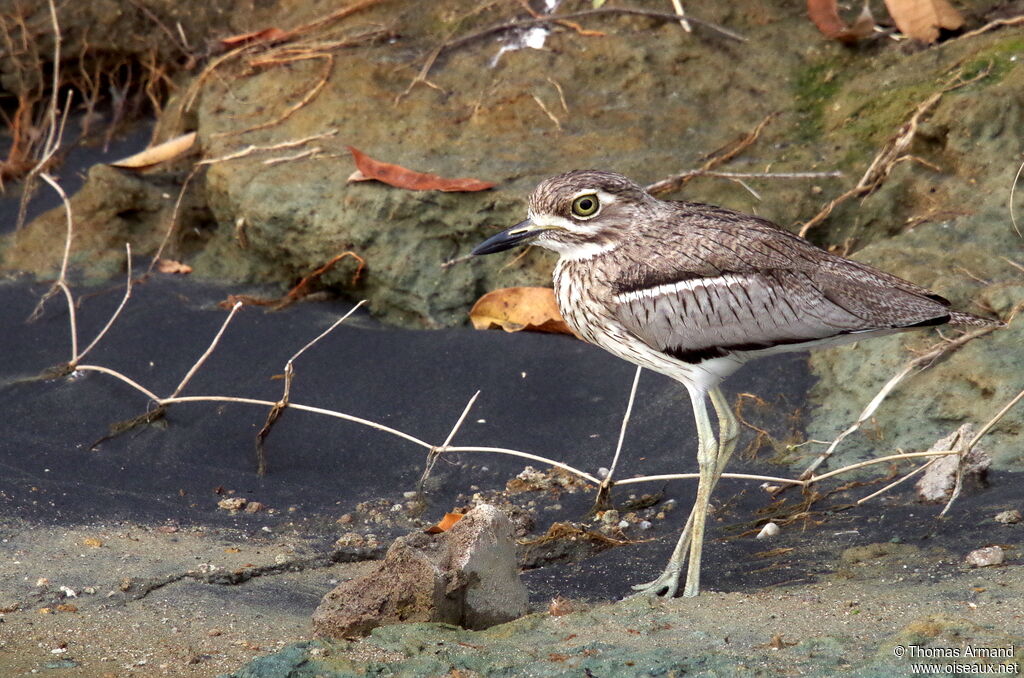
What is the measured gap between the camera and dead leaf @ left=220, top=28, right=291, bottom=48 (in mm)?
6621

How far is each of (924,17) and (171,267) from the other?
3.88 meters

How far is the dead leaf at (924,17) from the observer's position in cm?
599

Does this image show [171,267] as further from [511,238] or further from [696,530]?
[696,530]

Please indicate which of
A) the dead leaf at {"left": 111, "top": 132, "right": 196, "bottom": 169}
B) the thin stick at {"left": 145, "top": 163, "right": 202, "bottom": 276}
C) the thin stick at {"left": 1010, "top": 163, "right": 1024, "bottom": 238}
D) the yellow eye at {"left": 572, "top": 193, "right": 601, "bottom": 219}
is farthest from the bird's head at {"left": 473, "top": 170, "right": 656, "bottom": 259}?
the dead leaf at {"left": 111, "top": 132, "right": 196, "bottom": 169}

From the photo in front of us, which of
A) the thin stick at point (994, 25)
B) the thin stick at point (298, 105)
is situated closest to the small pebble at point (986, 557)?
the thin stick at point (994, 25)

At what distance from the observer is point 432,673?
2.87 m

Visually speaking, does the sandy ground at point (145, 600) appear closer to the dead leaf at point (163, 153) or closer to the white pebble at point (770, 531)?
the white pebble at point (770, 531)

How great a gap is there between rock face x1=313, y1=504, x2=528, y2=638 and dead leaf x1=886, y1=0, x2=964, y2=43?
3.89m

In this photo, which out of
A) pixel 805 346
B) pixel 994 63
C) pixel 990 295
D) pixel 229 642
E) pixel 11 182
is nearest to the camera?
pixel 229 642

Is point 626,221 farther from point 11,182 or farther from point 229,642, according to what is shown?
point 11,182

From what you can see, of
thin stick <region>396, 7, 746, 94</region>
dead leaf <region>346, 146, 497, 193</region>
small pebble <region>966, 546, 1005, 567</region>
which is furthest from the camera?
thin stick <region>396, 7, 746, 94</region>

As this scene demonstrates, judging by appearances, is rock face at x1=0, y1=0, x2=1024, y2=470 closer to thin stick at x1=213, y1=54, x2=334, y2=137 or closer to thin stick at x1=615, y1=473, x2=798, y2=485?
thin stick at x1=213, y1=54, x2=334, y2=137

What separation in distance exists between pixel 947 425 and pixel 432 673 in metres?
2.43

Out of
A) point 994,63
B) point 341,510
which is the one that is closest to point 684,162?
point 994,63
